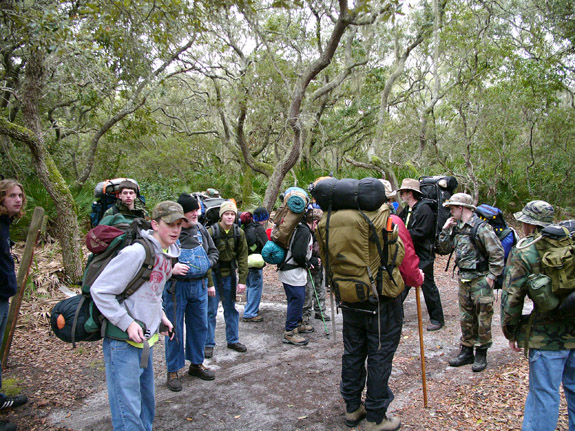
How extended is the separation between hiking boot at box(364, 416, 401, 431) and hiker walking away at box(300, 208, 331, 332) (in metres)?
2.46

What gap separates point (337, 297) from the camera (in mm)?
3480

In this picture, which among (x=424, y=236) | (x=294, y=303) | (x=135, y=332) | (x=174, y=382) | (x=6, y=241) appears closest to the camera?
(x=135, y=332)

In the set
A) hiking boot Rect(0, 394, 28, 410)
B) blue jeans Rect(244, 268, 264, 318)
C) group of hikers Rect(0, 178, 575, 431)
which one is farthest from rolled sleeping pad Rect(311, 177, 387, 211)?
hiking boot Rect(0, 394, 28, 410)

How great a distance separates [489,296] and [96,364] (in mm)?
4571

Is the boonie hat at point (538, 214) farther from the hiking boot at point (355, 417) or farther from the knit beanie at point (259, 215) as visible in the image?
the knit beanie at point (259, 215)

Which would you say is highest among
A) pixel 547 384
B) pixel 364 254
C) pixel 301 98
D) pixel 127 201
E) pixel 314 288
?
pixel 301 98

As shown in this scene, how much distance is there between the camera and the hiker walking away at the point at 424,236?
562 centimetres

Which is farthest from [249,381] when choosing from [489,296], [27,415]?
[489,296]

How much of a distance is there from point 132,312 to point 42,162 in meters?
4.85

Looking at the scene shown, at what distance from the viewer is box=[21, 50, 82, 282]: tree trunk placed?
6.32m

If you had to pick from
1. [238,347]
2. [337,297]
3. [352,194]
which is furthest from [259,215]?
[352,194]

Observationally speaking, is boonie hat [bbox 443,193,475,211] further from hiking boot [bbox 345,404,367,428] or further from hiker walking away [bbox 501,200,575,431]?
hiking boot [bbox 345,404,367,428]

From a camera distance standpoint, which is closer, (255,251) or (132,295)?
(132,295)

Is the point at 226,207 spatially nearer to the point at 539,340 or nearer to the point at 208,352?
the point at 208,352
